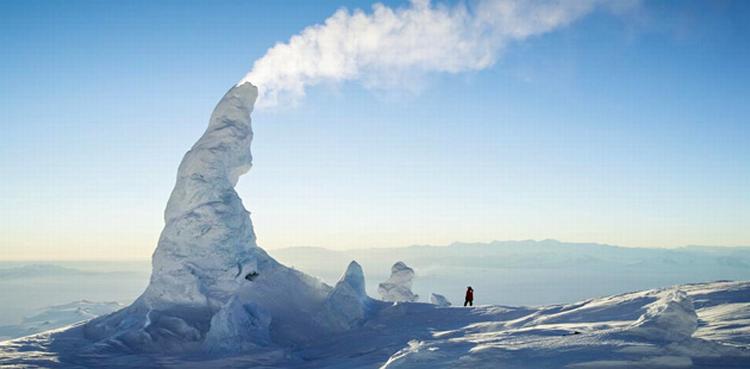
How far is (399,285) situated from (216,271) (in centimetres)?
2125

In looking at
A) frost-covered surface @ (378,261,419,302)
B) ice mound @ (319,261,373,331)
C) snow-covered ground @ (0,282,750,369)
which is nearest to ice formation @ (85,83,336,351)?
ice mound @ (319,261,373,331)

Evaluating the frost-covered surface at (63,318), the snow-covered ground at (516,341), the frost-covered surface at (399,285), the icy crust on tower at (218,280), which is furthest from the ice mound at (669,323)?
the frost-covered surface at (63,318)

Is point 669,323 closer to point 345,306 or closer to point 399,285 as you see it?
point 345,306

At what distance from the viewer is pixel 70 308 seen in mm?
115938

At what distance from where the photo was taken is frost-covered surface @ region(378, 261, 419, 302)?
4897 centimetres

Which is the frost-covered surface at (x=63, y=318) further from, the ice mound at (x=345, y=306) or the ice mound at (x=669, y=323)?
the ice mound at (x=669, y=323)

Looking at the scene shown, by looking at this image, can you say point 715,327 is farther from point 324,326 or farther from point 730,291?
point 324,326

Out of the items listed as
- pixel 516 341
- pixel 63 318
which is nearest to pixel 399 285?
pixel 516 341

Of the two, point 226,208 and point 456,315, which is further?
point 226,208

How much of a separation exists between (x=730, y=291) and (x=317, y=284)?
76.7 feet

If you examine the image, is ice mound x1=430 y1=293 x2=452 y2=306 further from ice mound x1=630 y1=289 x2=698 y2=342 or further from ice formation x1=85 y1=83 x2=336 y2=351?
ice mound x1=630 y1=289 x2=698 y2=342

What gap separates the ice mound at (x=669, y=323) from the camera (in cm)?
1239

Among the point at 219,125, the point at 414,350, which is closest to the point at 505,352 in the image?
the point at 414,350

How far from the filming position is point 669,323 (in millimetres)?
12969
